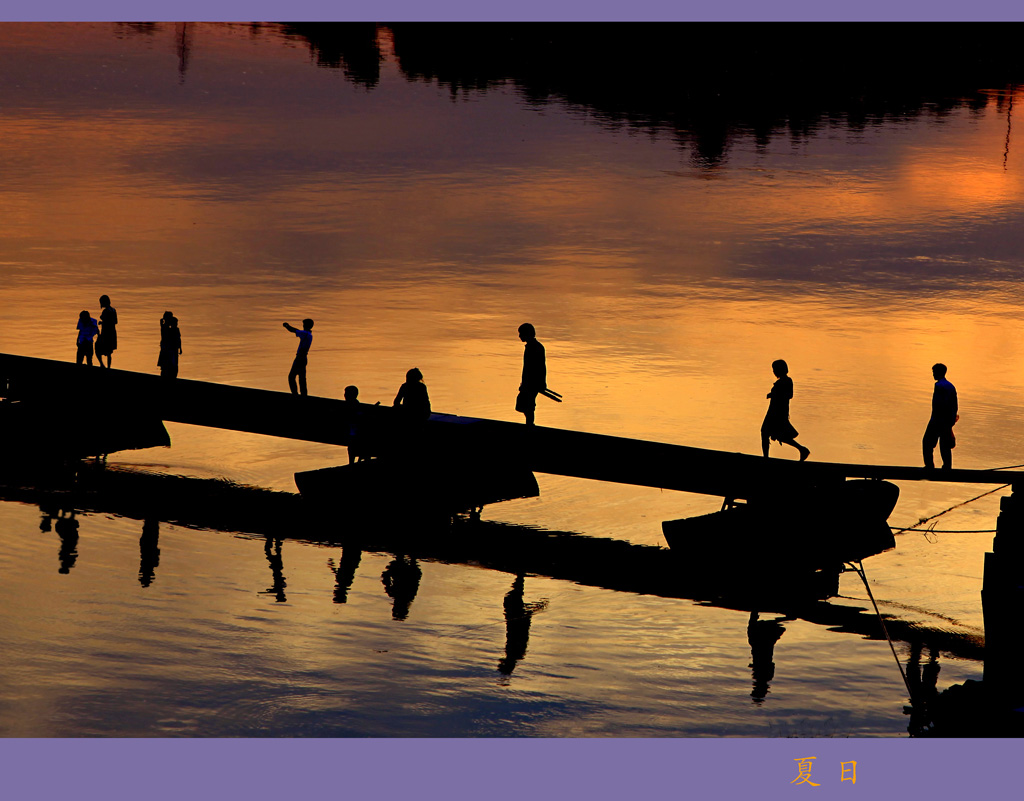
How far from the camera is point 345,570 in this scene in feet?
62.7

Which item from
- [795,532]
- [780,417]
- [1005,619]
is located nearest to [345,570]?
[795,532]

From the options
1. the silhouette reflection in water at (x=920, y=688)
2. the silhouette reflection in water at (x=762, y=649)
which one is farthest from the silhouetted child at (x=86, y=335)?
the silhouette reflection in water at (x=920, y=688)

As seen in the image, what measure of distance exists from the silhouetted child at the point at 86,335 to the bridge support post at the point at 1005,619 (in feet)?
54.4

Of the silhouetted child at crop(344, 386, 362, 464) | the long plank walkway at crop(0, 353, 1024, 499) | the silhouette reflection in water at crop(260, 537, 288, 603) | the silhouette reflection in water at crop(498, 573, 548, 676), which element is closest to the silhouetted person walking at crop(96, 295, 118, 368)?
the long plank walkway at crop(0, 353, 1024, 499)

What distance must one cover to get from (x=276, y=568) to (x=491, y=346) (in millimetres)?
11222

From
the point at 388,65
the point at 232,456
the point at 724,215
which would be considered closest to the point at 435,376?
the point at 232,456

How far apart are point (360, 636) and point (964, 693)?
676 centimetres

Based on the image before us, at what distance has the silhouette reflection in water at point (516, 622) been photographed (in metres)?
16.0

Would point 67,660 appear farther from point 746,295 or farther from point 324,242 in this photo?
point 324,242

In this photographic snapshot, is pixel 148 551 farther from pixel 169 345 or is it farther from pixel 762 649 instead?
pixel 762 649

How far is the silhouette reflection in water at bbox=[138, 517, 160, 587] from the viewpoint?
18516 millimetres

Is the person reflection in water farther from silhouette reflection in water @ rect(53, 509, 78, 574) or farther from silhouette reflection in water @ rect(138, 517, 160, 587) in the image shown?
silhouette reflection in water @ rect(53, 509, 78, 574)

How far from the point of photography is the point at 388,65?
82375mm

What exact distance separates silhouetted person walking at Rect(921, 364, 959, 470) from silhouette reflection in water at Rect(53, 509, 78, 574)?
39.1 feet
